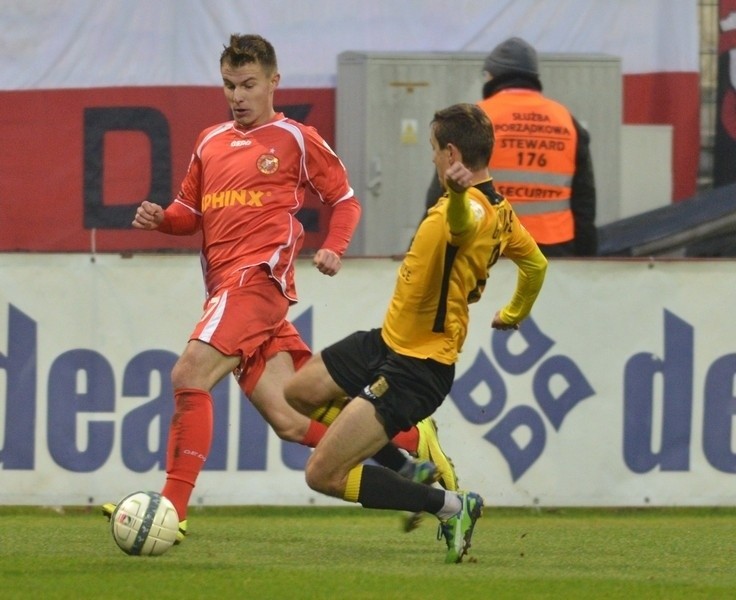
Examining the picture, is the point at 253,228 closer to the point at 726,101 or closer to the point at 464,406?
the point at 464,406

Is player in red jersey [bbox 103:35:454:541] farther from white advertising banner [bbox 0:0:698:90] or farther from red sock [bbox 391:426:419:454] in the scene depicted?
white advertising banner [bbox 0:0:698:90]

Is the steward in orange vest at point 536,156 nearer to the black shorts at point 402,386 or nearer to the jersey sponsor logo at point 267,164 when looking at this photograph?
the jersey sponsor logo at point 267,164

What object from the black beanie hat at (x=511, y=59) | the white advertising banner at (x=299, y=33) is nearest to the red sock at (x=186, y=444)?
the black beanie hat at (x=511, y=59)

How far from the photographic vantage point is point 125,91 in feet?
38.3

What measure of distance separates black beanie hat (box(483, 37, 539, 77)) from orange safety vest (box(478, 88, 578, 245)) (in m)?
0.10

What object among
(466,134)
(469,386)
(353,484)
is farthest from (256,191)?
(469,386)

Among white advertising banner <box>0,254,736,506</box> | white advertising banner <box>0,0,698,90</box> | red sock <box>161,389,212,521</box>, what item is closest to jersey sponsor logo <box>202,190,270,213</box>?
red sock <box>161,389,212,521</box>

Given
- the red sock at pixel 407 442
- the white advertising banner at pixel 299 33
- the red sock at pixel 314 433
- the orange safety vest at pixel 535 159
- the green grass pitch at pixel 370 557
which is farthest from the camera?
the white advertising banner at pixel 299 33

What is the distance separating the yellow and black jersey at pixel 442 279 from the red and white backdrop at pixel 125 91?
17.1ft

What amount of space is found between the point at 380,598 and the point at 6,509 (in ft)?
12.5

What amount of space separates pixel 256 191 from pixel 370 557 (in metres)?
1.54

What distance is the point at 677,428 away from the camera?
896 centimetres

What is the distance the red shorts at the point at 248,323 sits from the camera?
6902 millimetres

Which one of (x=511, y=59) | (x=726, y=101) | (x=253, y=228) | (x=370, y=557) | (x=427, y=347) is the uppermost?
(x=726, y=101)
